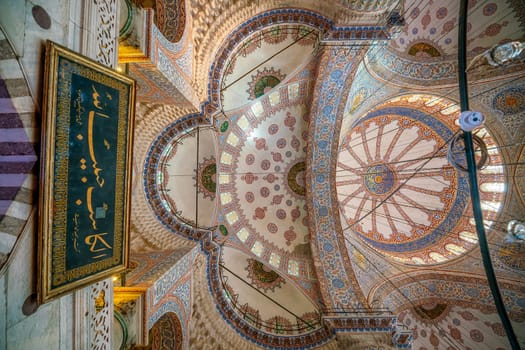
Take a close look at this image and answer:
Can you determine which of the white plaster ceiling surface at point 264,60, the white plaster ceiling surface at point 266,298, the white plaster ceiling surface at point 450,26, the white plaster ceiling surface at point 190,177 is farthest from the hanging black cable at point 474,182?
the white plaster ceiling surface at point 190,177

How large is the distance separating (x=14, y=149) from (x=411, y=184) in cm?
1026

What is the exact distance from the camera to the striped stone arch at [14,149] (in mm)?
1995

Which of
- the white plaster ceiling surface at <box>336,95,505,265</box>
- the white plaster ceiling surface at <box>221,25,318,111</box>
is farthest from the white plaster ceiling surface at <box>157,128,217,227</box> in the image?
the white plaster ceiling surface at <box>336,95,505,265</box>

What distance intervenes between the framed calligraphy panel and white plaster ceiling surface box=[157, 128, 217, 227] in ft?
9.07

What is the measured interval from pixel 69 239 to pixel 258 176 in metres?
5.07

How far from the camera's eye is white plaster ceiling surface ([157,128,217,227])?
19.7 ft

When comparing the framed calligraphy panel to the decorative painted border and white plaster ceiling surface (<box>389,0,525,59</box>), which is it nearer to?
the decorative painted border

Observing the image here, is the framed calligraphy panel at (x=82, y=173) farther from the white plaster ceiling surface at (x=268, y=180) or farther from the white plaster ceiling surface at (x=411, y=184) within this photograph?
the white plaster ceiling surface at (x=411, y=184)

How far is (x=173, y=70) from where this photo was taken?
13.3 feet

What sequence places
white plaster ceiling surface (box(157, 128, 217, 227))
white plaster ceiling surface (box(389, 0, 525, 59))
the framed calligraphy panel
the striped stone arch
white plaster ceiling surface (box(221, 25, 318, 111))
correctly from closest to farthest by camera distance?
the striped stone arch, the framed calligraphy panel, white plaster ceiling surface (box(389, 0, 525, 59)), white plaster ceiling surface (box(221, 25, 318, 111)), white plaster ceiling surface (box(157, 128, 217, 227))

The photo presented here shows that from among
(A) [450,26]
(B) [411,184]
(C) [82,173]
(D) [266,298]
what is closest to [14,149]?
(C) [82,173]

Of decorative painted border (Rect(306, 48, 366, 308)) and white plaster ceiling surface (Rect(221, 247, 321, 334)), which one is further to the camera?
white plaster ceiling surface (Rect(221, 247, 321, 334))

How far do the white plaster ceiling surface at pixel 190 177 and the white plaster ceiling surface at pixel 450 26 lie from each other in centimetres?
574

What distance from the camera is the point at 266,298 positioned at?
6.53 metres
